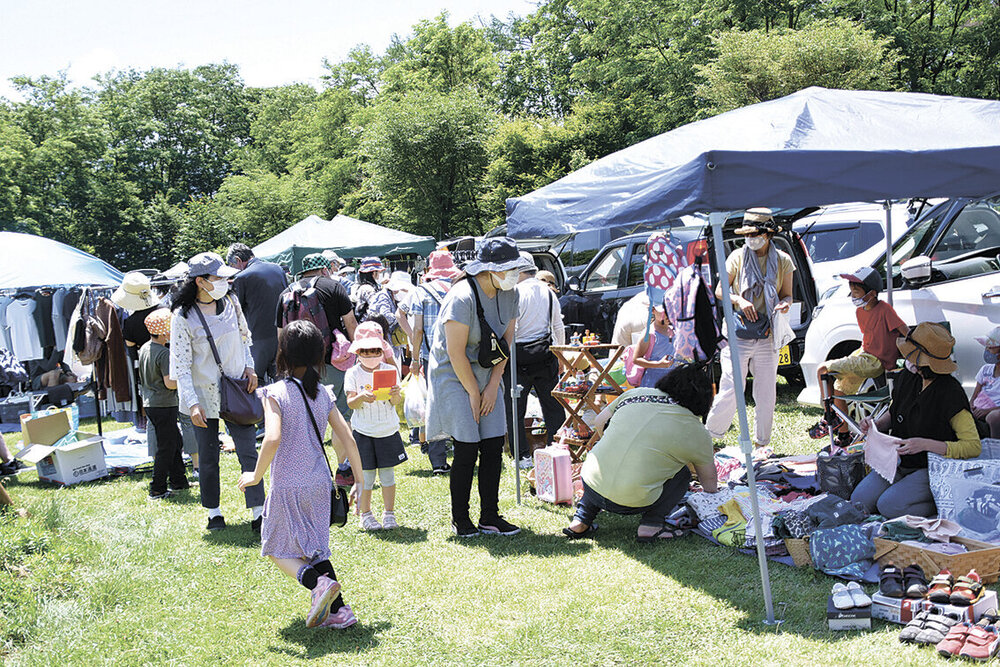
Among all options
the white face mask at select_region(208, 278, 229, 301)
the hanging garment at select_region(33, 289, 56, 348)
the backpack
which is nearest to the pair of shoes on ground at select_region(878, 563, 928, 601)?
the white face mask at select_region(208, 278, 229, 301)

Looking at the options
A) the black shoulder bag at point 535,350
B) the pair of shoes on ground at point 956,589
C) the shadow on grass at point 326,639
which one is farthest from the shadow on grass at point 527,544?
the pair of shoes on ground at point 956,589

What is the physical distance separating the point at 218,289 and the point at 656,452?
3074mm

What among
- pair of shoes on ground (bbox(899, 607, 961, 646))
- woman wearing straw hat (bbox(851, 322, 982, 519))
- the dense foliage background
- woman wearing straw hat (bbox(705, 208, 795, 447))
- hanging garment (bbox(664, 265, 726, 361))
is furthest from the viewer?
the dense foliage background

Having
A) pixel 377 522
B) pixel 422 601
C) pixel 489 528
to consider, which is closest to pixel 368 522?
pixel 377 522

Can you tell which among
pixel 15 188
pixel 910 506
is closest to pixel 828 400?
pixel 910 506

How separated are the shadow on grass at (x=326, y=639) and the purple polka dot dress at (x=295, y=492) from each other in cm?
38

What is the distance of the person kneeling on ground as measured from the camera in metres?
4.87

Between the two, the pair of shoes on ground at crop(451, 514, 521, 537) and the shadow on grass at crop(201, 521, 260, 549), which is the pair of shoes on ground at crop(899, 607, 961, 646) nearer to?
the pair of shoes on ground at crop(451, 514, 521, 537)

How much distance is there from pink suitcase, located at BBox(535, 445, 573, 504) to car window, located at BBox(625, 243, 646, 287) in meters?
4.55

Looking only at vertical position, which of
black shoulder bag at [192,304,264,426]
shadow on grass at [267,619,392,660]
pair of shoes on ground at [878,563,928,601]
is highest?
black shoulder bag at [192,304,264,426]

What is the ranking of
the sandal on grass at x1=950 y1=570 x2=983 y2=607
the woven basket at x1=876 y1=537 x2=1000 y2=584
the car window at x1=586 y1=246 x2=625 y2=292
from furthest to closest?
the car window at x1=586 y1=246 x2=625 y2=292, the woven basket at x1=876 y1=537 x2=1000 y2=584, the sandal on grass at x1=950 y1=570 x2=983 y2=607

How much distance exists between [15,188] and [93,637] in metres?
40.9

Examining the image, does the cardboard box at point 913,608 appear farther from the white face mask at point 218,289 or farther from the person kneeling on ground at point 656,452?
the white face mask at point 218,289

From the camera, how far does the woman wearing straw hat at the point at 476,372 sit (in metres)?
5.03
